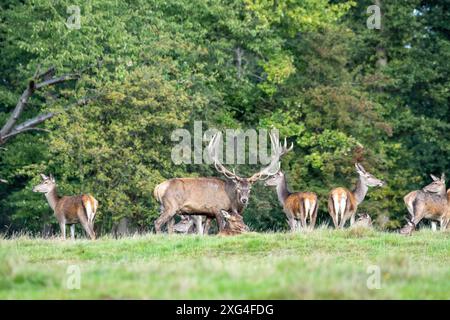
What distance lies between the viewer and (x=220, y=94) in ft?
99.7

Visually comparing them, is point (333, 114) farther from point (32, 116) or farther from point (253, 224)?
point (32, 116)

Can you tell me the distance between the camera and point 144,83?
27.0 meters

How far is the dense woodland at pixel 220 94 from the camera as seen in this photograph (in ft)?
87.9

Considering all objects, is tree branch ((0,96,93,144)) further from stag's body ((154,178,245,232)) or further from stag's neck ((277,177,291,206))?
stag's body ((154,178,245,232))

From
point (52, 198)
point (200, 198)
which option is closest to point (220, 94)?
point (52, 198)

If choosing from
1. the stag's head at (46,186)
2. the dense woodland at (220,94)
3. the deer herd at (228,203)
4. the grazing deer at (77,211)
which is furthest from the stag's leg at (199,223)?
the dense woodland at (220,94)

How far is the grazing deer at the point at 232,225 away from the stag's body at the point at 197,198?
27 cm

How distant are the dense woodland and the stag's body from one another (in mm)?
5193

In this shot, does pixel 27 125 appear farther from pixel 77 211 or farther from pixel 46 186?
pixel 77 211

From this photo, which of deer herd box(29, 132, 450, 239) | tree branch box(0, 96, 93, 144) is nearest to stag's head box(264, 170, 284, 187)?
deer herd box(29, 132, 450, 239)

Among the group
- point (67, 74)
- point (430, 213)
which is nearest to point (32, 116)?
point (67, 74)

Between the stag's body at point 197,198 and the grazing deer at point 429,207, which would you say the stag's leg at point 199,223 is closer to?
the stag's body at point 197,198

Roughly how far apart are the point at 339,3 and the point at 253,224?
25.9 feet

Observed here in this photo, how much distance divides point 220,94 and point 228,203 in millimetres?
10365
